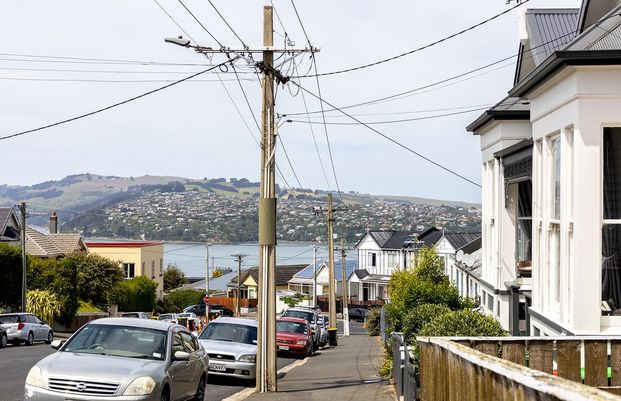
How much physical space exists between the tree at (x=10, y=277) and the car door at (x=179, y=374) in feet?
126

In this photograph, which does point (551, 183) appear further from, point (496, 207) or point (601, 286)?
point (496, 207)

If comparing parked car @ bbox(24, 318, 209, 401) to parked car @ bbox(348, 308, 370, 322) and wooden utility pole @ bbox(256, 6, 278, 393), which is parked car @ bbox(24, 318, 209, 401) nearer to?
wooden utility pole @ bbox(256, 6, 278, 393)

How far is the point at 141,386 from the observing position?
1249 centimetres

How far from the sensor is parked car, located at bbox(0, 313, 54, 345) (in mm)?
34906

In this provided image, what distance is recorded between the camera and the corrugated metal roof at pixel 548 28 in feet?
69.0

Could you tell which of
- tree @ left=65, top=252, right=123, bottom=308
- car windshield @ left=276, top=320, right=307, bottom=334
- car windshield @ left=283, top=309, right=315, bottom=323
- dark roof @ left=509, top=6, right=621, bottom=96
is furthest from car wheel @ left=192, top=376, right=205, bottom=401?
tree @ left=65, top=252, right=123, bottom=308

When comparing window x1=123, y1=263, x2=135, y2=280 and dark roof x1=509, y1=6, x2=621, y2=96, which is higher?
dark roof x1=509, y1=6, x2=621, y2=96

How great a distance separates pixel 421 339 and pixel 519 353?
1608 millimetres

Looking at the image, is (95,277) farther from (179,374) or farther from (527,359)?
(527,359)

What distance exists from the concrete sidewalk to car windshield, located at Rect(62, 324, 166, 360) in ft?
13.3

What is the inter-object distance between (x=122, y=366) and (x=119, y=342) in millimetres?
1183

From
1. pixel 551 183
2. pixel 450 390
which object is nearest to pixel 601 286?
pixel 551 183

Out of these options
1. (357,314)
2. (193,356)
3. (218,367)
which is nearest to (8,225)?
(357,314)

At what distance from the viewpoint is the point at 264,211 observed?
64.8 ft
